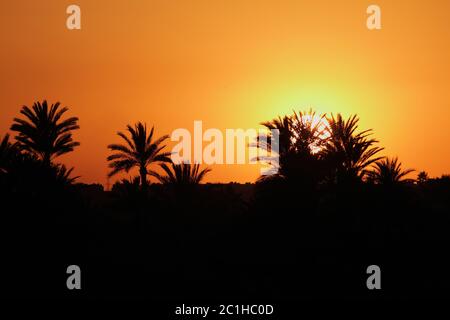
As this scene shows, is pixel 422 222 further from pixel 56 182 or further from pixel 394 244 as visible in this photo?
pixel 56 182

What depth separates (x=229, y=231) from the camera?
38.4 meters

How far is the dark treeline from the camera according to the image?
1125 inches

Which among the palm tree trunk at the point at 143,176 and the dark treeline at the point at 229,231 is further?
the palm tree trunk at the point at 143,176

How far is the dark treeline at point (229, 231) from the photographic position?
28.6m

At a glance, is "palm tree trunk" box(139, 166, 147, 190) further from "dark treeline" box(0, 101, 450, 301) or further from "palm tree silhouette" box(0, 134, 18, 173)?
"palm tree silhouette" box(0, 134, 18, 173)

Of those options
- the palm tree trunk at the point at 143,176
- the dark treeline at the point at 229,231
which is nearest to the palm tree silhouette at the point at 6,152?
the dark treeline at the point at 229,231

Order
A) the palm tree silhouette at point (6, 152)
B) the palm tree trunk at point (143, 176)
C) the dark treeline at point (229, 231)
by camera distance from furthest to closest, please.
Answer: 1. the palm tree trunk at point (143, 176)
2. the palm tree silhouette at point (6, 152)
3. the dark treeline at point (229, 231)

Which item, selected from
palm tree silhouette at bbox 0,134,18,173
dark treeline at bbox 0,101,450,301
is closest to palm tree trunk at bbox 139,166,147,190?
dark treeline at bbox 0,101,450,301

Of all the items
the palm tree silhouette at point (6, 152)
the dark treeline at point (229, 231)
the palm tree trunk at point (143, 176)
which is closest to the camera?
the dark treeline at point (229, 231)

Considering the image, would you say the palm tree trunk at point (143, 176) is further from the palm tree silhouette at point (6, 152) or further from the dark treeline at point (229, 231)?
the palm tree silhouette at point (6, 152)

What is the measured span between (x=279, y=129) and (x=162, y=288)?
11.0 meters

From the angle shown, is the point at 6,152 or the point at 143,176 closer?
the point at 6,152
